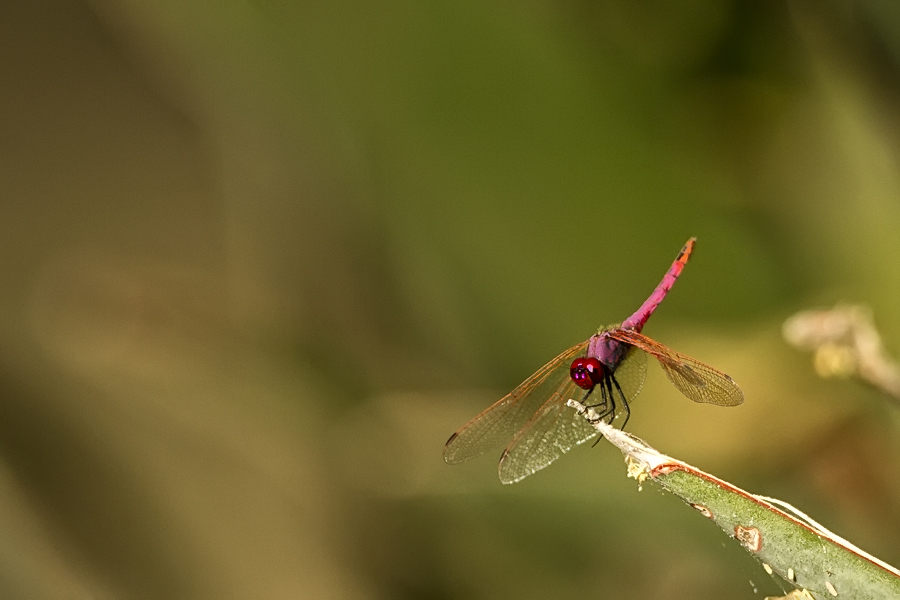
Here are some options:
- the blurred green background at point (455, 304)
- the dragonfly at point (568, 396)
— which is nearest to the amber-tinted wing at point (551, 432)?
the dragonfly at point (568, 396)

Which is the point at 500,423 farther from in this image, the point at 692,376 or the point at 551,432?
the point at 692,376

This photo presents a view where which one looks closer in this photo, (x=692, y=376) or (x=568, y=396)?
(x=692, y=376)

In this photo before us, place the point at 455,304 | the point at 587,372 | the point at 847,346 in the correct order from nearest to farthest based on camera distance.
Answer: the point at 847,346 < the point at 587,372 < the point at 455,304

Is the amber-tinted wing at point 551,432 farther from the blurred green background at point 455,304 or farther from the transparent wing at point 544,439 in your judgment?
the blurred green background at point 455,304

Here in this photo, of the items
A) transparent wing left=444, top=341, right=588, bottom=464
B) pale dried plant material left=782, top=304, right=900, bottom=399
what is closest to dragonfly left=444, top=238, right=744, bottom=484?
transparent wing left=444, top=341, right=588, bottom=464

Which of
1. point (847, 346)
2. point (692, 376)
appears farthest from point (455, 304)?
point (847, 346)

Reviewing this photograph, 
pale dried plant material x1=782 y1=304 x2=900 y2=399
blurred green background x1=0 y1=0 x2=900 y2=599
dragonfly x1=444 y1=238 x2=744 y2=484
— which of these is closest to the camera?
pale dried plant material x1=782 y1=304 x2=900 y2=399

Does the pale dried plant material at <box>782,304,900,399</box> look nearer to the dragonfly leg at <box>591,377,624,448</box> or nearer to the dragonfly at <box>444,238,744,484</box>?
the dragonfly at <box>444,238,744,484</box>
